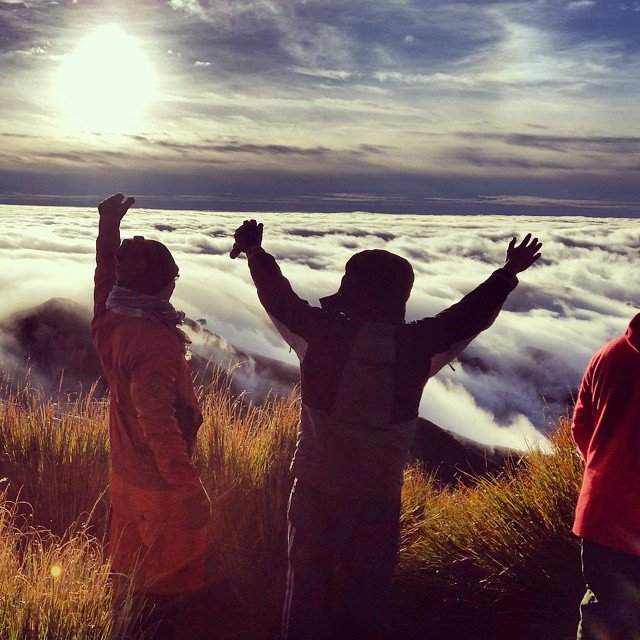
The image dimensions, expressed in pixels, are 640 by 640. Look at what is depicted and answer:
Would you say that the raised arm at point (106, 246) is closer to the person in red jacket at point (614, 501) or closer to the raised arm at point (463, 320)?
the raised arm at point (463, 320)

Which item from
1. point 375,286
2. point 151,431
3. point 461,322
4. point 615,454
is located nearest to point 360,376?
point 375,286

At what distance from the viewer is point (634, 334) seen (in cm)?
275

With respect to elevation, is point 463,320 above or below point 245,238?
below

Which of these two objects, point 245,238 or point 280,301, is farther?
point 245,238

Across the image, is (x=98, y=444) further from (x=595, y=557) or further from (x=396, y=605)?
(x=595, y=557)

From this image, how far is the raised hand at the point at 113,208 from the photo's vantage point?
3725mm

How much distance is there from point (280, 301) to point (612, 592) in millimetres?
1691

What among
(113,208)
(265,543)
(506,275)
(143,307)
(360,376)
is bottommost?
(265,543)

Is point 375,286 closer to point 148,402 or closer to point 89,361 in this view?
point 148,402

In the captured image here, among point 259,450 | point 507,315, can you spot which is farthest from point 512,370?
point 259,450

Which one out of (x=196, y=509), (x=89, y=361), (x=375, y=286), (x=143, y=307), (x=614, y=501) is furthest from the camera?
(x=89, y=361)

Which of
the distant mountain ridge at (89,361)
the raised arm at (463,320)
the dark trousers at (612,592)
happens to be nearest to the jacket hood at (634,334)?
the raised arm at (463,320)

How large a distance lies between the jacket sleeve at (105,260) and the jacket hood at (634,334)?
7.74 ft

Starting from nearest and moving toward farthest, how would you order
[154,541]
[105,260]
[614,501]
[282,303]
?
[614,501] < [282,303] < [154,541] < [105,260]
